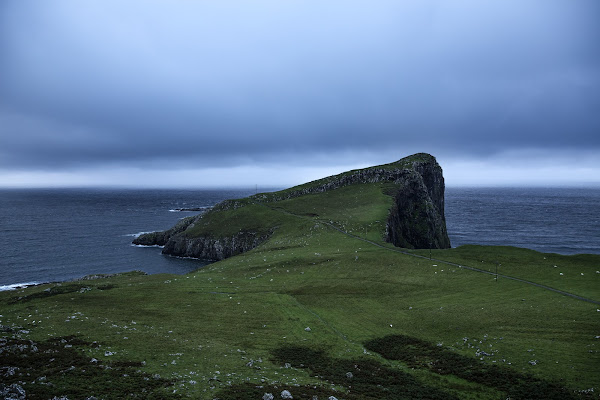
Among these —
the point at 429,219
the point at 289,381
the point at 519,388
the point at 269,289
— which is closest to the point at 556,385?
the point at 519,388

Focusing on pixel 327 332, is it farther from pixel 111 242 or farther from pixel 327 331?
pixel 111 242

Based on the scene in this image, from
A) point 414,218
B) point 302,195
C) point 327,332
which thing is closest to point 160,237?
point 302,195

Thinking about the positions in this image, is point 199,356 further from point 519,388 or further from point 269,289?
point 269,289

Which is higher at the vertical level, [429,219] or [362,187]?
[362,187]

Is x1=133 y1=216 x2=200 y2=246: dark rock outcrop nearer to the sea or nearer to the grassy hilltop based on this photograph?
the sea

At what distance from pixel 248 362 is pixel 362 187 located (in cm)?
12370

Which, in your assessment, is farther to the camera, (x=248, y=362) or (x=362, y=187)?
(x=362, y=187)

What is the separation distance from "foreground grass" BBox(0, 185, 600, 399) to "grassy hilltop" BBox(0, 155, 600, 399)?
0.50 feet

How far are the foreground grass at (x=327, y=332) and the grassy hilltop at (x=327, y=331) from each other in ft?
0.50

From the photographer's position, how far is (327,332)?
34750 mm

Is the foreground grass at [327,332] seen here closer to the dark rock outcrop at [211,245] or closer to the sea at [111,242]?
the dark rock outcrop at [211,245]

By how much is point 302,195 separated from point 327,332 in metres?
119

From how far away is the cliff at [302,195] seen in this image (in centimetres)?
11256

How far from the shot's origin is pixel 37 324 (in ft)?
104
